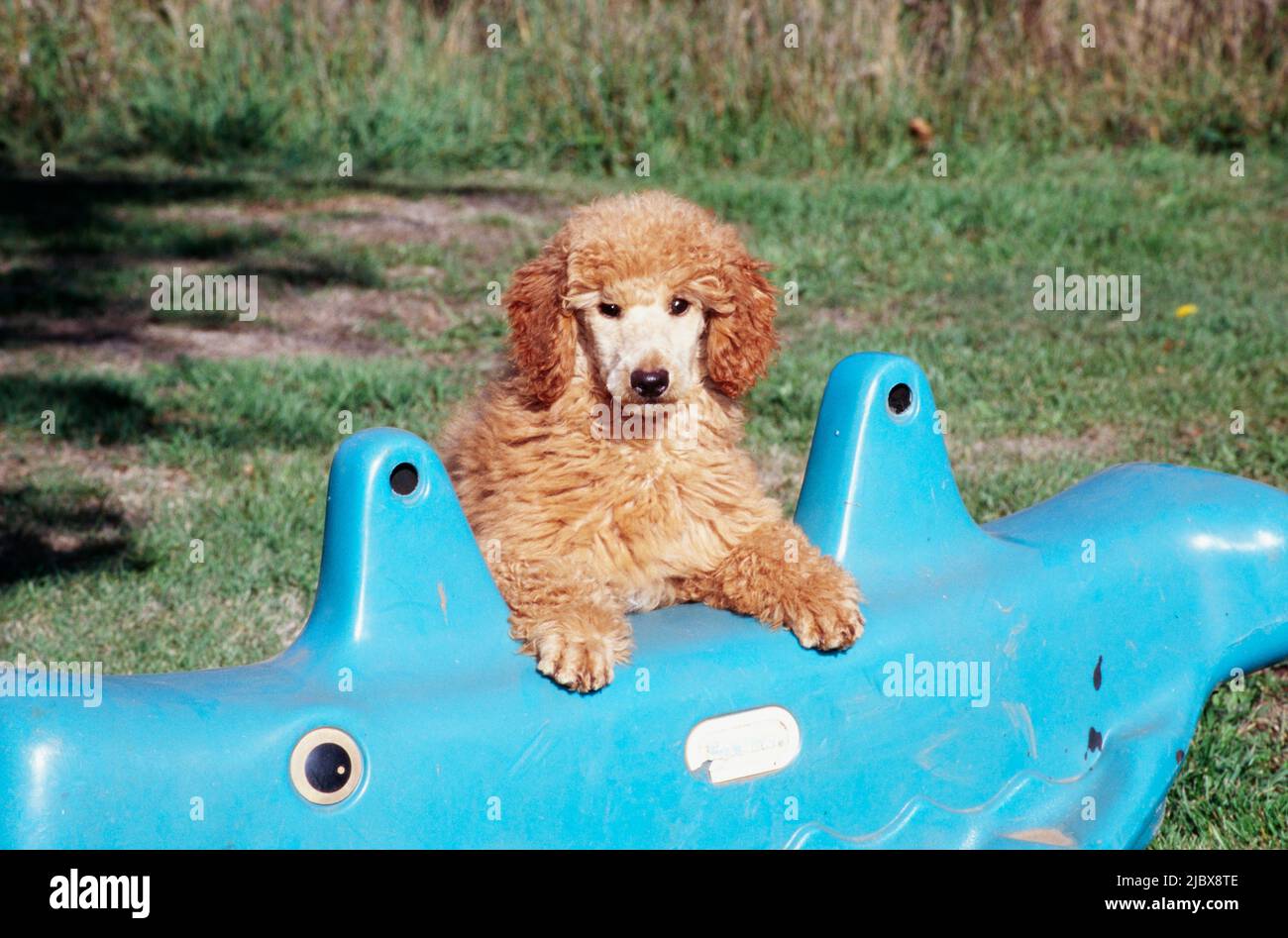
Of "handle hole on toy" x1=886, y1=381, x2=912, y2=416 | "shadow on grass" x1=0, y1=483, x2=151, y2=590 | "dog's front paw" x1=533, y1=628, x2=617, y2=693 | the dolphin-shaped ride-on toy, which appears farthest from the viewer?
"shadow on grass" x1=0, y1=483, x2=151, y2=590

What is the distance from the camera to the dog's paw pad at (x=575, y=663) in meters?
2.76

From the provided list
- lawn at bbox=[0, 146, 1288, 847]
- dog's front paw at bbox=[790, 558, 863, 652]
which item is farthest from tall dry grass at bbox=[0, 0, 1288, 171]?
dog's front paw at bbox=[790, 558, 863, 652]

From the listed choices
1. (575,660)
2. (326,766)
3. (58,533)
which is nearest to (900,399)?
(575,660)

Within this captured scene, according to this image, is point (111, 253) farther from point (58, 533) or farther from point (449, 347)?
point (58, 533)

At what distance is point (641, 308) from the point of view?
11.5 ft

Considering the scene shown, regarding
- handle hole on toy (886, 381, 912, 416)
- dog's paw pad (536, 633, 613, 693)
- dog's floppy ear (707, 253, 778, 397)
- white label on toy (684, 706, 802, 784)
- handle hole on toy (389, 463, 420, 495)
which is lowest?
white label on toy (684, 706, 802, 784)

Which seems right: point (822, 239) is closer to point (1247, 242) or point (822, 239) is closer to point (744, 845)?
point (1247, 242)

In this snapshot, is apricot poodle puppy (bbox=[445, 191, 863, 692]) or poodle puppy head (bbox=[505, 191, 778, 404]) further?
poodle puppy head (bbox=[505, 191, 778, 404])

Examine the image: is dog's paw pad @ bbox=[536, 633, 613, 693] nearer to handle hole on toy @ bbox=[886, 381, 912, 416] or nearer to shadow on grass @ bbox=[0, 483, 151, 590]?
handle hole on toy @ bbox=[886, 381, 912, 416]

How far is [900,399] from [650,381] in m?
0.59

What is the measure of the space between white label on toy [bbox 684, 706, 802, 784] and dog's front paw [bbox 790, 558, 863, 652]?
182mm

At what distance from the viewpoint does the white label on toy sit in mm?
2846
